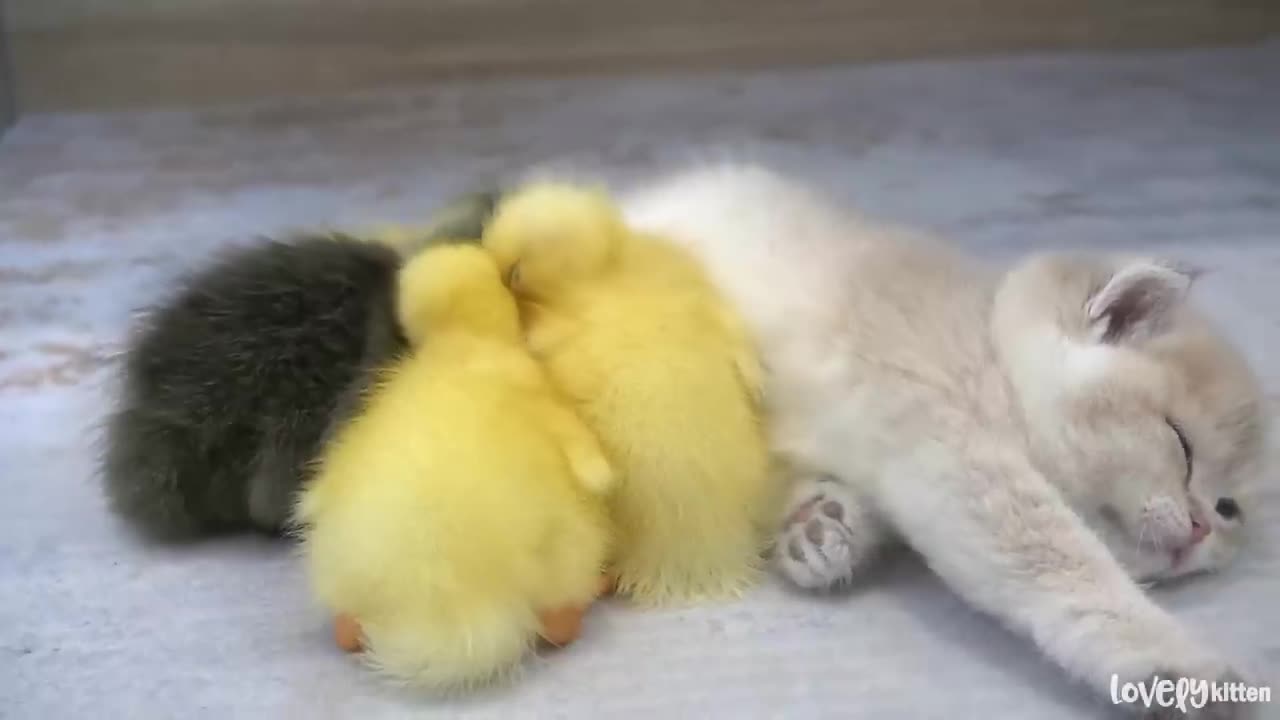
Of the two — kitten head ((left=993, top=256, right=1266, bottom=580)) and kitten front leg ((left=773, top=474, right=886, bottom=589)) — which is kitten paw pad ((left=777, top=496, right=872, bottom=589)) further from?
kitten head ((left=993, top=256, right=1266, bottom=580))

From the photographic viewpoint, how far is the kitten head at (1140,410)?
0.97 m

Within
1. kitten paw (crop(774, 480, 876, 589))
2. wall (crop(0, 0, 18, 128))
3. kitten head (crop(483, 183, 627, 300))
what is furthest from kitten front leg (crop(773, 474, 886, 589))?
wall (crop(0, 0, 18, 128))

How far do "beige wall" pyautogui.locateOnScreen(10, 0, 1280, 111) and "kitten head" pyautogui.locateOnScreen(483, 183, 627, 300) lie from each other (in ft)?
4.46

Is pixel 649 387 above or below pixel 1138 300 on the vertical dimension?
below

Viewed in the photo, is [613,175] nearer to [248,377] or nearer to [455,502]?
[248,377]

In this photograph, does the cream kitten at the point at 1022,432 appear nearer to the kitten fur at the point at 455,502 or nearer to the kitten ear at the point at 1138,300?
the kitten ear at the point at 1138,300

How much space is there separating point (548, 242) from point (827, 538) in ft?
1.11

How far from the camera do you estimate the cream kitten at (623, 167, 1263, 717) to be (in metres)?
0.90

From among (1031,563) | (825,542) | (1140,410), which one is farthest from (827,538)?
(1140,410)

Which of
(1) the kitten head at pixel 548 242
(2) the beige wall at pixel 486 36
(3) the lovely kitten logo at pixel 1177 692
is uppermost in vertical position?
(2) the beige wall at pixel 486 36

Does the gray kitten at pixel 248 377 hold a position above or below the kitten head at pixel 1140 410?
below

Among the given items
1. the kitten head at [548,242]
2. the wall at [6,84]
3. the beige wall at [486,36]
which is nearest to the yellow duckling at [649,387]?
the kitten head at [548,242]

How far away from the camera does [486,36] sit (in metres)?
2.29

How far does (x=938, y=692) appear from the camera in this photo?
91cm
